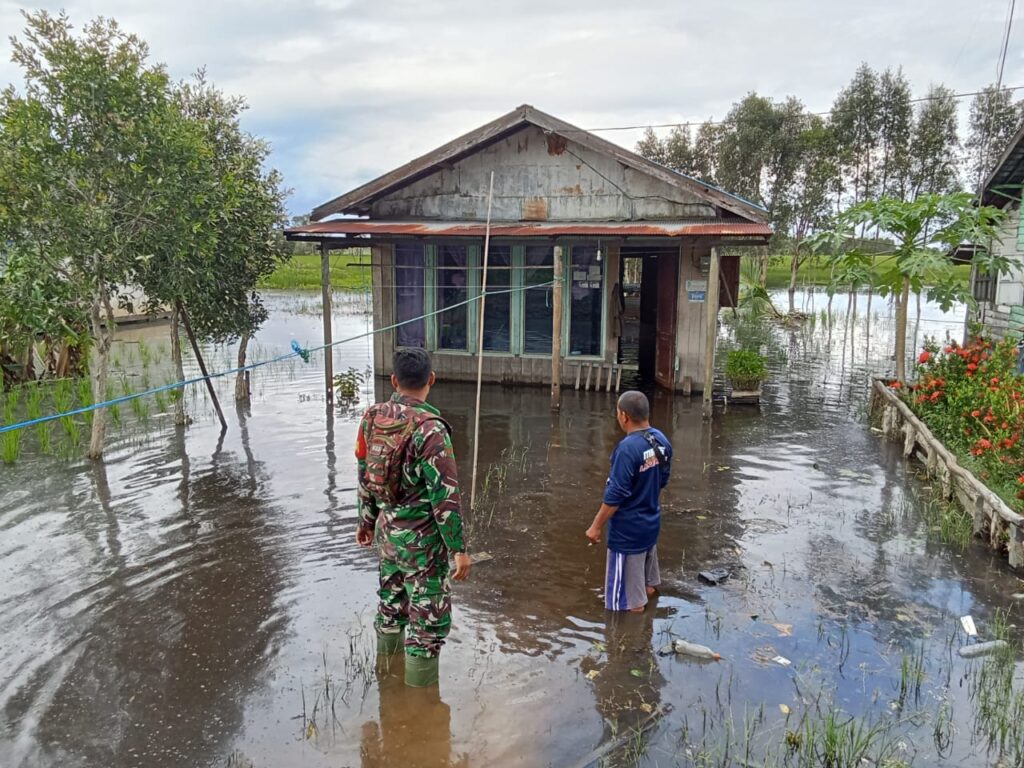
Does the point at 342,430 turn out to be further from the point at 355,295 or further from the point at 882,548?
the point at 355,295

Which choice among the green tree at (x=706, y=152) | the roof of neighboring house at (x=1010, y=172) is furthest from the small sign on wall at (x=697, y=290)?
the green tree at (x=706, y=152)

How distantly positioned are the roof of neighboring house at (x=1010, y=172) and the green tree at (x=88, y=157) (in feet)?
41.1

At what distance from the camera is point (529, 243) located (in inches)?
505

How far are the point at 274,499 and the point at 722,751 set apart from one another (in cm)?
513

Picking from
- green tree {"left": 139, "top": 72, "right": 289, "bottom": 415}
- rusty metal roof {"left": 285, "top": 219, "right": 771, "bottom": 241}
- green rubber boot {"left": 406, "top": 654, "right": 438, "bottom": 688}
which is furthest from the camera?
rusty metal roof {"left": 285, "top": 219, "right": 771, "bottom": 241}

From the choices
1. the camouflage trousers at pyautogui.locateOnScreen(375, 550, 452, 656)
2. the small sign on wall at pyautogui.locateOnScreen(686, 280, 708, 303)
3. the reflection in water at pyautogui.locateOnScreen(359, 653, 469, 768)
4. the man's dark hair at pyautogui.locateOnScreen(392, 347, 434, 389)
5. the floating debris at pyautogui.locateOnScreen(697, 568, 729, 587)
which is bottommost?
the reflection in water at pyautogui.locateOnScreen(359, 653, 469, 768)

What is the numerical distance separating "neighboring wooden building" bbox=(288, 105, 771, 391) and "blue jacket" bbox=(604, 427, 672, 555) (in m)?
7.06

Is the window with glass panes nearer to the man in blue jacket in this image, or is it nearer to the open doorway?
the open doorway

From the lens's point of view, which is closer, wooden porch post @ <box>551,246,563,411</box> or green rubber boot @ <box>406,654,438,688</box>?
green rubber boot @ <box>406,654,438,688</box>

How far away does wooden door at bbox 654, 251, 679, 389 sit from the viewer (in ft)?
41.2

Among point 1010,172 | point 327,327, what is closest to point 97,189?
point 327,327

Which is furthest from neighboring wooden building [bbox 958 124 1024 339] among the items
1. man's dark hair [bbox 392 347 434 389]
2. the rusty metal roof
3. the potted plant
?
man's dark hair [bbox 392 347 434 389]

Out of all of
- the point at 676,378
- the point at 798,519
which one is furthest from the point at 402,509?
the point at 676,378

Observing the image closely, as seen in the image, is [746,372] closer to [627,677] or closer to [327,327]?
[327,327]
